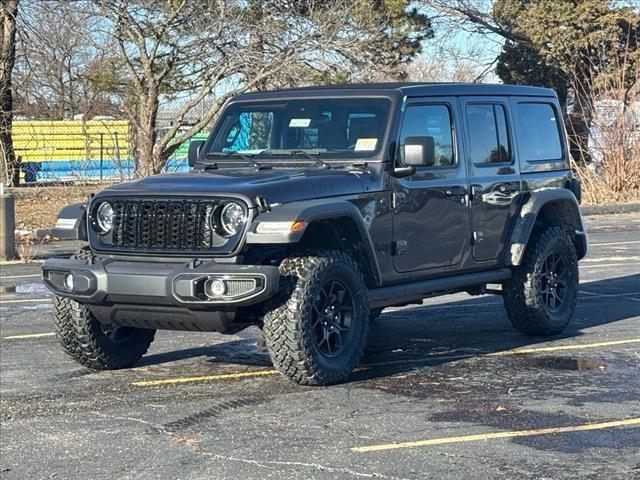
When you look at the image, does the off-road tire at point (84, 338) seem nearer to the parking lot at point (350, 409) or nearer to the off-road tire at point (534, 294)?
the parking lot at point (350, 409)

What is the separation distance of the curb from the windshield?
1660 cm

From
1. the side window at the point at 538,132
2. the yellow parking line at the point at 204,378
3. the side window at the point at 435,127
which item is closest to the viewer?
the yellow parking line at the point at 204,378

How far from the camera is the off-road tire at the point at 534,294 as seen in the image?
923 centimetres

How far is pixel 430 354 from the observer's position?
8703mm

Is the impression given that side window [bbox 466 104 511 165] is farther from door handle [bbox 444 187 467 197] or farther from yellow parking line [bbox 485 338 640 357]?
yellow parking line [bbox 485 338 640 357]

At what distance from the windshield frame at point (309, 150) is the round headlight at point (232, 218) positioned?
1.12m

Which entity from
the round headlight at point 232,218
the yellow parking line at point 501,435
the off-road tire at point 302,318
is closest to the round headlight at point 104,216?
the round headlight at point 232,218

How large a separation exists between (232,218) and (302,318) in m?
0.76

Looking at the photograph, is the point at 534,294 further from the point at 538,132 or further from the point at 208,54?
the point at 208,54

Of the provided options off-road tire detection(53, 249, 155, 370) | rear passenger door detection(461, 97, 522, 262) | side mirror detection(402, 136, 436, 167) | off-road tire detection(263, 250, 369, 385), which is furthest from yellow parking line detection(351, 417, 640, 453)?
off-road tire detection(53, 249, 155, 370)

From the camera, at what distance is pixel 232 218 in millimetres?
7020

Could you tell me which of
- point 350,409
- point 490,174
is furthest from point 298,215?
point 490,174

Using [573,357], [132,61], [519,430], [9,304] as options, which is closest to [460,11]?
[132,61]

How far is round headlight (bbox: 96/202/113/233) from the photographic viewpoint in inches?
295
